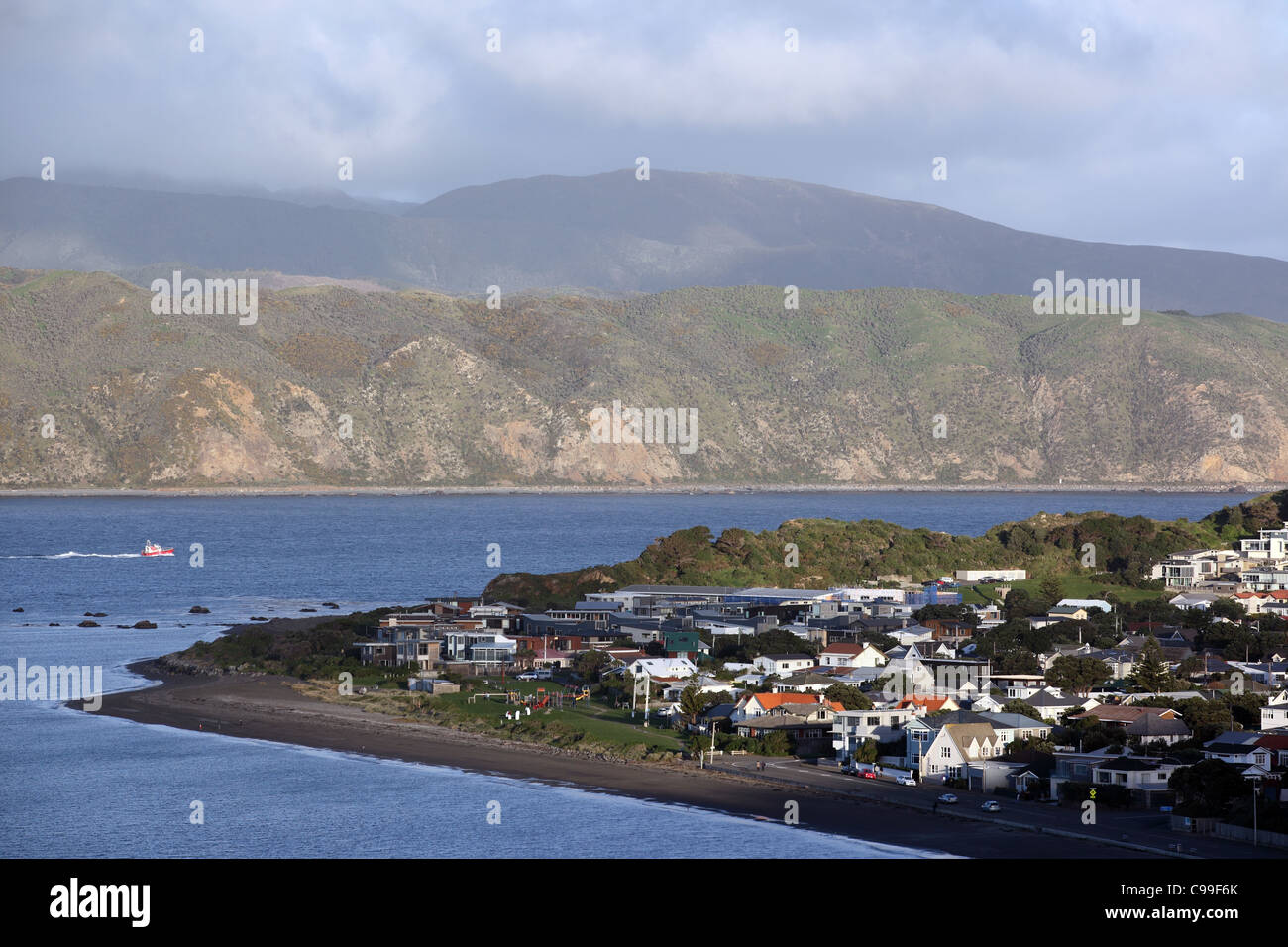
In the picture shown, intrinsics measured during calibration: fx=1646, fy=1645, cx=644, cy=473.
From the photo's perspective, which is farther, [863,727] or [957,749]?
[863,727]

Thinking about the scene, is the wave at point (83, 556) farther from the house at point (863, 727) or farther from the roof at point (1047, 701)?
the roof at point (1047, 701)

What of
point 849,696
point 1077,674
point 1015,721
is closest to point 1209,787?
point 1015,721

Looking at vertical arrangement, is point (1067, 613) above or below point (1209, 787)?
above

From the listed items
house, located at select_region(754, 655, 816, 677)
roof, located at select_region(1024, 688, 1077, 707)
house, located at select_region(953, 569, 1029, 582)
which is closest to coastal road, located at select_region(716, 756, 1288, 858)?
roof, located at select_region(1024, 688, 1077, 707)

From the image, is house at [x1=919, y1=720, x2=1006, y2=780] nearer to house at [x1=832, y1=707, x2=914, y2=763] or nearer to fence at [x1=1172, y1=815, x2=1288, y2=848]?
house at [x1=832, y1=707, x2=914, y2=763]

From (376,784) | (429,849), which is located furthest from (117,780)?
(429,849)

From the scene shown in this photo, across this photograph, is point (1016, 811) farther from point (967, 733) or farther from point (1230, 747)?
point (1230, 747)

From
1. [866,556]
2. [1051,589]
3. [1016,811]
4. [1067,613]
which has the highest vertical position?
[866,556]

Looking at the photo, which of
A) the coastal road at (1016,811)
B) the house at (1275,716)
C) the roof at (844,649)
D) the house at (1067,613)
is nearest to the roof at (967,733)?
the coastal road at (1016,811)
